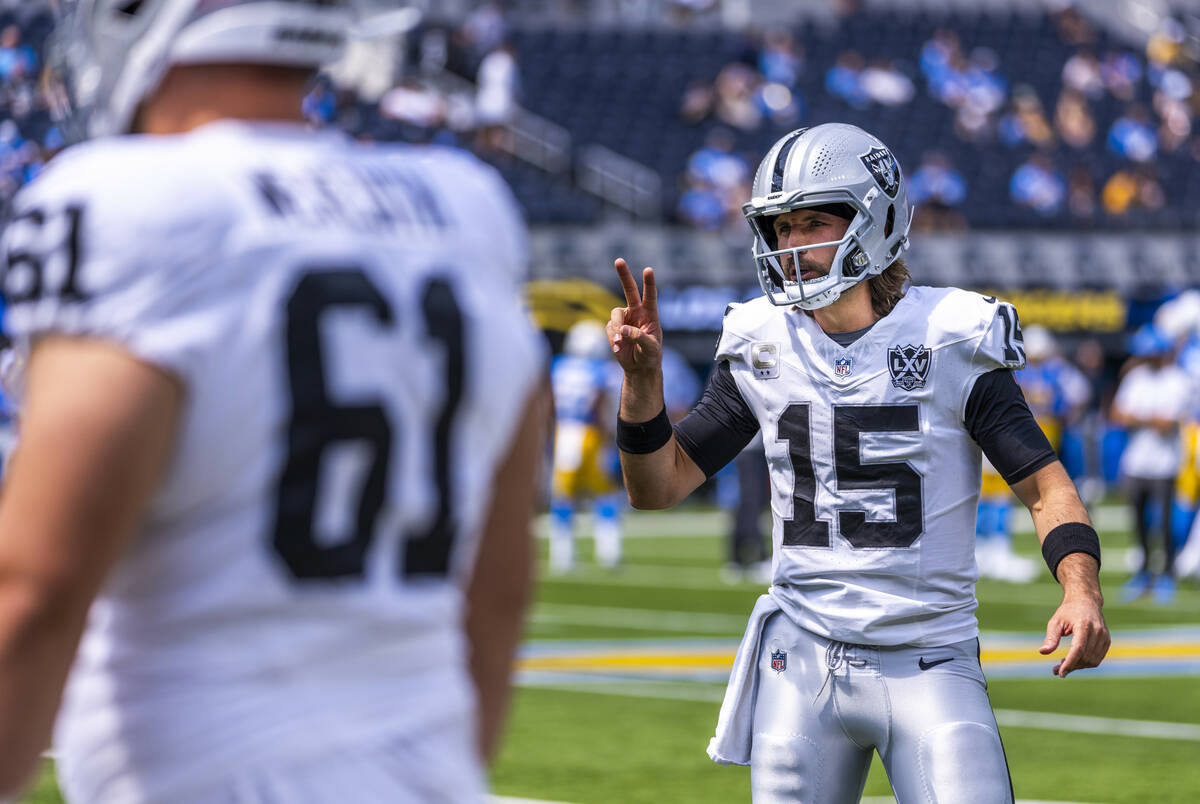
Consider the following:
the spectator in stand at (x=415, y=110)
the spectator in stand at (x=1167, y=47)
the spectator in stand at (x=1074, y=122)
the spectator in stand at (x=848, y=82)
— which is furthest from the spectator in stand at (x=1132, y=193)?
the spectator in stand at (x=415, y=110)

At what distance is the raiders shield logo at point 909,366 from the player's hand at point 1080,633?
58 cm

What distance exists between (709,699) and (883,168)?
200 inches

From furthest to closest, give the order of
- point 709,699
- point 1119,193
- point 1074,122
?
point 1074,122, point 1119,193, point 709,699

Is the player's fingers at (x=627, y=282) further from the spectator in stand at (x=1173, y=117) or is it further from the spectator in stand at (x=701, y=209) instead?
the spectator in stand at (x=1173, y=117)

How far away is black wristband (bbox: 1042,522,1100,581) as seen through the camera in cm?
347

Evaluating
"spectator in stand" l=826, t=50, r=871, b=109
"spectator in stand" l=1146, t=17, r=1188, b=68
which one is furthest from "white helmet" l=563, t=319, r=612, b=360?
"spectator in stand" l=1146, t=17, r=1188, b=68

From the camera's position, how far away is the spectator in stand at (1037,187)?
25531mm

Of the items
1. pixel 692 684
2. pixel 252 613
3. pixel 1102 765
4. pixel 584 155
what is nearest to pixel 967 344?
pixel 252 613

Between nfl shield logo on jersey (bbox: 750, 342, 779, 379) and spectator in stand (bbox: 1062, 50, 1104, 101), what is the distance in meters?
26.3

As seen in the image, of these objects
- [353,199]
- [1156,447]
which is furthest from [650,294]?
[1156,447]

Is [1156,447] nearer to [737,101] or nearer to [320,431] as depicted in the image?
[320,431]

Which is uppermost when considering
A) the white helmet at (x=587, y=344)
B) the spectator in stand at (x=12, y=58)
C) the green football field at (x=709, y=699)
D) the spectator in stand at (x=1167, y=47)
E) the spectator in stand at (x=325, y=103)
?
the spectator in stand at (x=1167, y=47)

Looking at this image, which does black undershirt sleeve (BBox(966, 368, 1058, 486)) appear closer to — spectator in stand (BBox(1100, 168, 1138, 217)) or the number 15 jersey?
the number 15 jersey

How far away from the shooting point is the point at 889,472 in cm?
369
